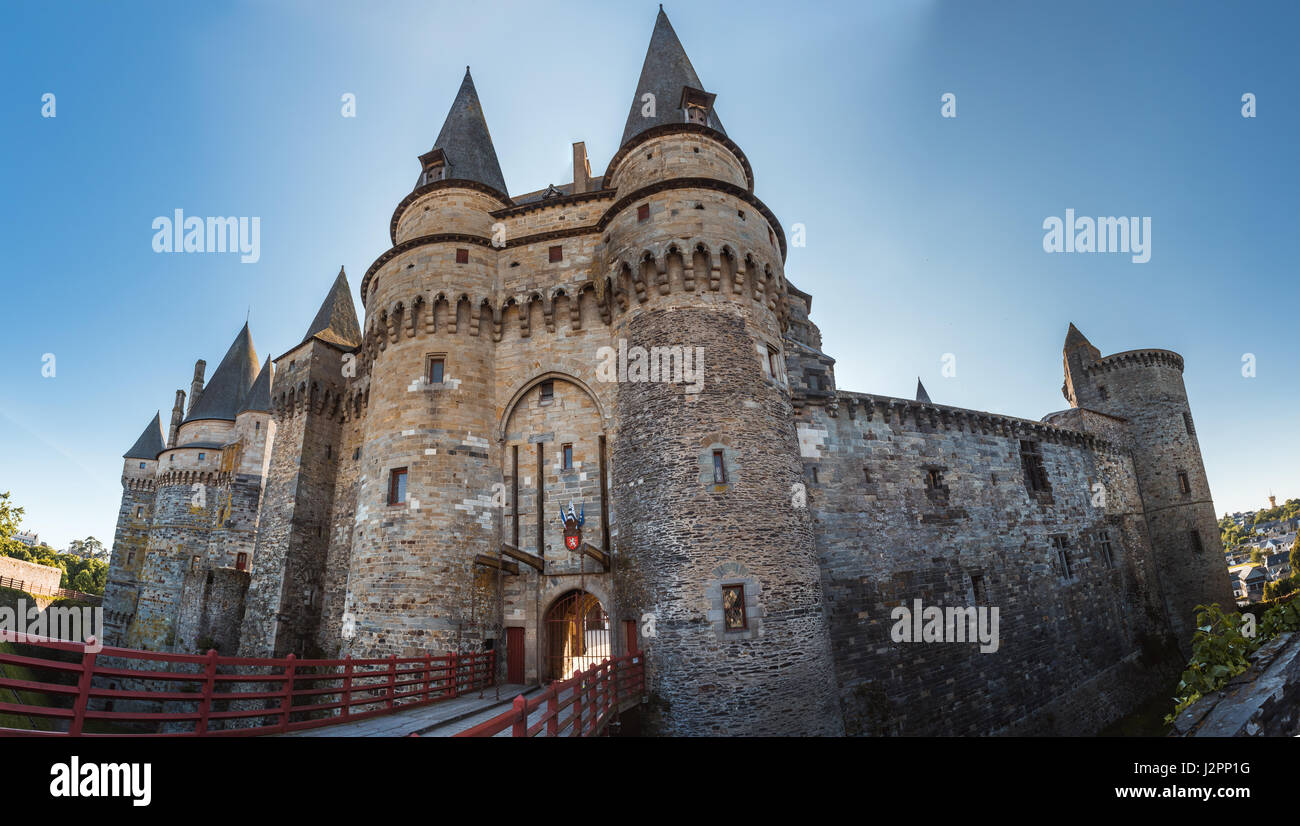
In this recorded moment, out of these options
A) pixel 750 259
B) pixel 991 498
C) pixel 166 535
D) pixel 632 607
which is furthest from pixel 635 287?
pixel 166 535

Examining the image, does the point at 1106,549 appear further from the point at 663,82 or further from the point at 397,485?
the point at 397,485

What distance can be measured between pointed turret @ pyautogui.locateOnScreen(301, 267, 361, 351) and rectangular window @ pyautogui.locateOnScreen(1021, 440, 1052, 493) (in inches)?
1171

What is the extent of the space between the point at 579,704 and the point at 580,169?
19.5m

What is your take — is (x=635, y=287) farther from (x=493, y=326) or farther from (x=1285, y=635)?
(x=1285, y=635)

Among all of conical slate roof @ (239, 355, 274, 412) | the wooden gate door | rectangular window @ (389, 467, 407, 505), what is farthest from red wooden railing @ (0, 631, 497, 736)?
conical slate roof @ (239, 355, 274, 412)

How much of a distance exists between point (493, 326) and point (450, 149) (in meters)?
7.58

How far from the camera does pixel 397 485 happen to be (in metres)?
17.1

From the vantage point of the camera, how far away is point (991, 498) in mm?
23297

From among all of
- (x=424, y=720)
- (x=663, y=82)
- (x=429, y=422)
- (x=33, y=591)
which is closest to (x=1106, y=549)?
(x=663, y=82)

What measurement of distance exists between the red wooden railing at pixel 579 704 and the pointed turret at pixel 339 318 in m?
19.6

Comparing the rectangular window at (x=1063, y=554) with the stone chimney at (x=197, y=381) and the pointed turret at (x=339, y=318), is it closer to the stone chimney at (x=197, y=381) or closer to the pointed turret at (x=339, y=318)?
the pointed turret at (x=339, y=318)

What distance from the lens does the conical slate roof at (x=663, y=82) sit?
1908 centimetres

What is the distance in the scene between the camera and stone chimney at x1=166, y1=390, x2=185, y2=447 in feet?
116
